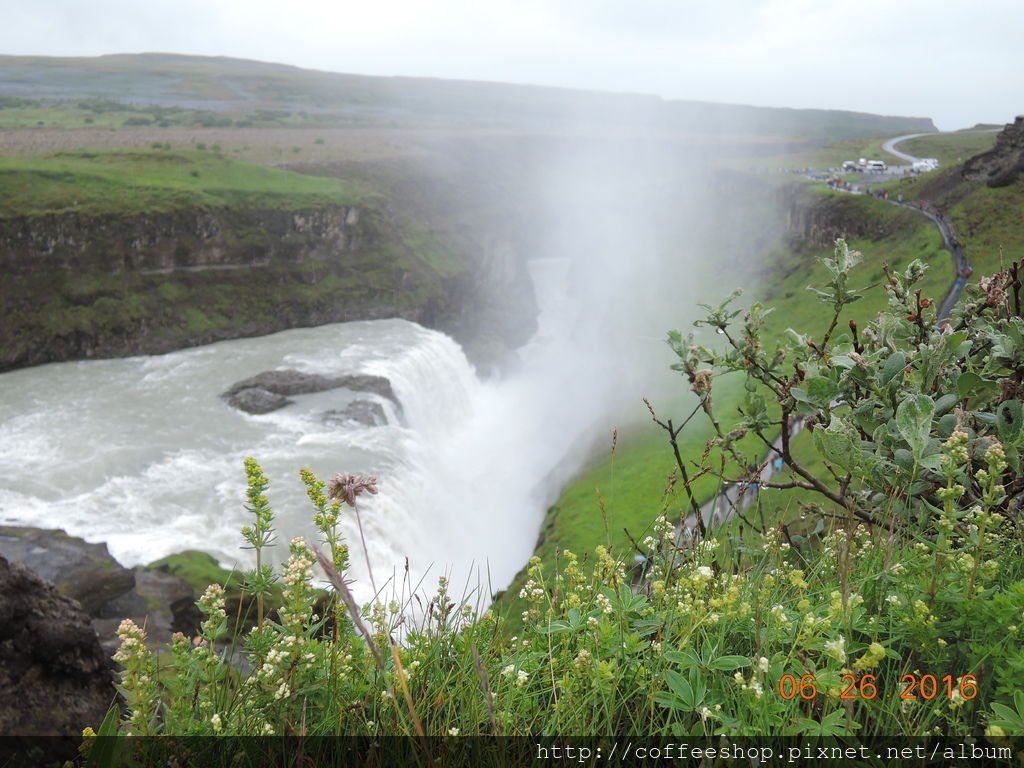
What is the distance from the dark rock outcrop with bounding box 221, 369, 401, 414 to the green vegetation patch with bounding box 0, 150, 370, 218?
73.4 ft

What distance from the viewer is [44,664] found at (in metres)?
11.7

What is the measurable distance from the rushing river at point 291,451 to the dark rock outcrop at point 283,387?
803 millimetres

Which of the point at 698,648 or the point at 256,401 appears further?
the point at 256,401

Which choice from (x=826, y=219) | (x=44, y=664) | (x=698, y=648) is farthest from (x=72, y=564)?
(x=826, y=219)

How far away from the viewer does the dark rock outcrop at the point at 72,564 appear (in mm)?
21859

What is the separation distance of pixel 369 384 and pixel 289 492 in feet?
46.0

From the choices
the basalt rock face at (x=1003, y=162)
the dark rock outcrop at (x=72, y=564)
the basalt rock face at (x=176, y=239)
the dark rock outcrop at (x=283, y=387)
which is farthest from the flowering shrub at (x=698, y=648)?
the basalt rock face at (x=1003, y=162)

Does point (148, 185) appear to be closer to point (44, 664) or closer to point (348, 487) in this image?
point (44, 664)

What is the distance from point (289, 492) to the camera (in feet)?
104

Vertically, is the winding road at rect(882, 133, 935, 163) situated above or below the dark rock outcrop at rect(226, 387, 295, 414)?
above

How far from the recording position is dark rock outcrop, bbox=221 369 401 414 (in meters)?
40.9

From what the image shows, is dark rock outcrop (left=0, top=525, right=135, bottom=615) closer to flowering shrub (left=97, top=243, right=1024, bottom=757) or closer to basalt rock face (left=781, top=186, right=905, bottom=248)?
flowering shrub (left=97, top=243, right=1024, bottom=757)

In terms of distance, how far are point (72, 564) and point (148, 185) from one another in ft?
150
